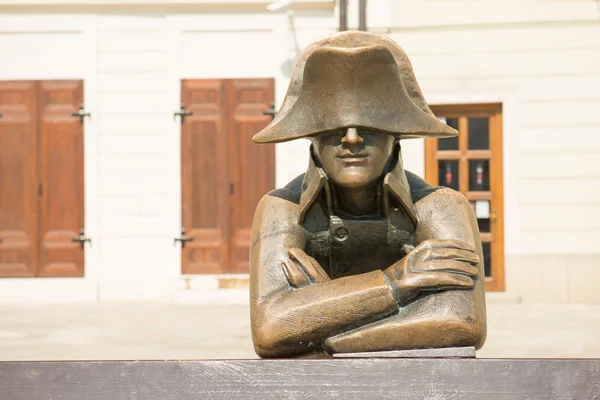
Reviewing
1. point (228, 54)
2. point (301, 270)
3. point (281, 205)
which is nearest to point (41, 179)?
point (228, 54)

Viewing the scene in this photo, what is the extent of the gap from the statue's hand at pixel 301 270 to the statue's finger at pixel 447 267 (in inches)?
12.1

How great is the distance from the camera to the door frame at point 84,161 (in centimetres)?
1032

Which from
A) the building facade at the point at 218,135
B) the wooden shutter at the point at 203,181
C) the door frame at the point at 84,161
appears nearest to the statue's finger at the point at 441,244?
the building facade at the point at 218,135

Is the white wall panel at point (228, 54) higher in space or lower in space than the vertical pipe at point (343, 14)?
lower

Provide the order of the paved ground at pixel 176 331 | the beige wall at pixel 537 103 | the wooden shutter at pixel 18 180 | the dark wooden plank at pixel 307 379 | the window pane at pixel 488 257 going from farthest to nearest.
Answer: the wooden shutter at pixel 18 180 < the window pane at pixel 488 257 < the beige wall at pixel 537 103 < the paved ground at pixel 176 331 < the dark wooden plank at pixel 307 379

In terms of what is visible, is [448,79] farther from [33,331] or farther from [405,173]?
[405,173]

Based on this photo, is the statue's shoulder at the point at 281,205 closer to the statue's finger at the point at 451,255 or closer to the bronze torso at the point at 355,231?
the bronze torso at the point at 355,231

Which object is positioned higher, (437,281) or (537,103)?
(537,103)

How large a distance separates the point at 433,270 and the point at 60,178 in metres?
8.00

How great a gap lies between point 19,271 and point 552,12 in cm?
617

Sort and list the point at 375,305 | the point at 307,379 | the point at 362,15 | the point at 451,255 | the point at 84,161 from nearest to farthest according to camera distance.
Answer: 1. the point at 307,379
2. the point at 375,305
3. the point at 451,255
4. the point at 362,15
5. the point at 84,161

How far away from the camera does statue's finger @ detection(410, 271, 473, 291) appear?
2969 mm

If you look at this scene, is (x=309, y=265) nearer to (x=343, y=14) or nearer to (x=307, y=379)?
(x=307, y=379)

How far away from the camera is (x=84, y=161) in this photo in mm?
10391
